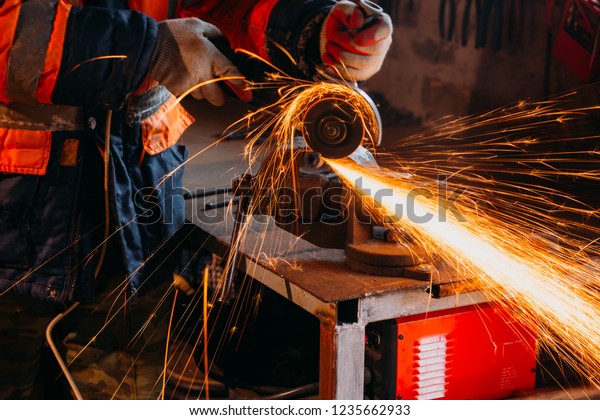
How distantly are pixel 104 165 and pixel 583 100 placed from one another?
3588 millimetres

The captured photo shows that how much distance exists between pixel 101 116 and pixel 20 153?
0.87 ft

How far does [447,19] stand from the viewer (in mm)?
6648

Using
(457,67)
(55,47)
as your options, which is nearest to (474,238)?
(55,47)

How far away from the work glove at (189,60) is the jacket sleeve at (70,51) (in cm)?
5

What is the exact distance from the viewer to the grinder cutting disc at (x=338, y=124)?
2.01m

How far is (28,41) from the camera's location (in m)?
1.95

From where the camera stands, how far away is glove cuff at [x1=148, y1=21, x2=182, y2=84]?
2035 millimetres

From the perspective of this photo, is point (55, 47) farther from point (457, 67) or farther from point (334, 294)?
point (457, 67)

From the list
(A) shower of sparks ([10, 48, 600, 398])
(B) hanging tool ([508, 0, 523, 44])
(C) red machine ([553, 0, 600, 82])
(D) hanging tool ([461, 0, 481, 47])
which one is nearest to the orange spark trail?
(A) shower of sparks ([10, 48, 600, 398])

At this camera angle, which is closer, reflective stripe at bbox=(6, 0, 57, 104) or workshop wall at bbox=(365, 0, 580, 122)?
reflective stripe at bbox=(6, 0, 57, 104)

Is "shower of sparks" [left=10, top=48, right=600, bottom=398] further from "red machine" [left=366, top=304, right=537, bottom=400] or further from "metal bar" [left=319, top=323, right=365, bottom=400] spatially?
"metal bar" [left=319, top=323, right=365, bottom=400]

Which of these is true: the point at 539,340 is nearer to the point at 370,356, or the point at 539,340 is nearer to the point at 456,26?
the point at 370,356

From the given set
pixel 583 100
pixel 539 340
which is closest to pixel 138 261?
pixel 539 340

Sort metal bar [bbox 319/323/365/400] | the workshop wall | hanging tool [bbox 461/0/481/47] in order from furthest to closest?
hanging tool [bbox 461/0/481/47] < the workshop wall < metal bar [bbox 319/323/365/400]
